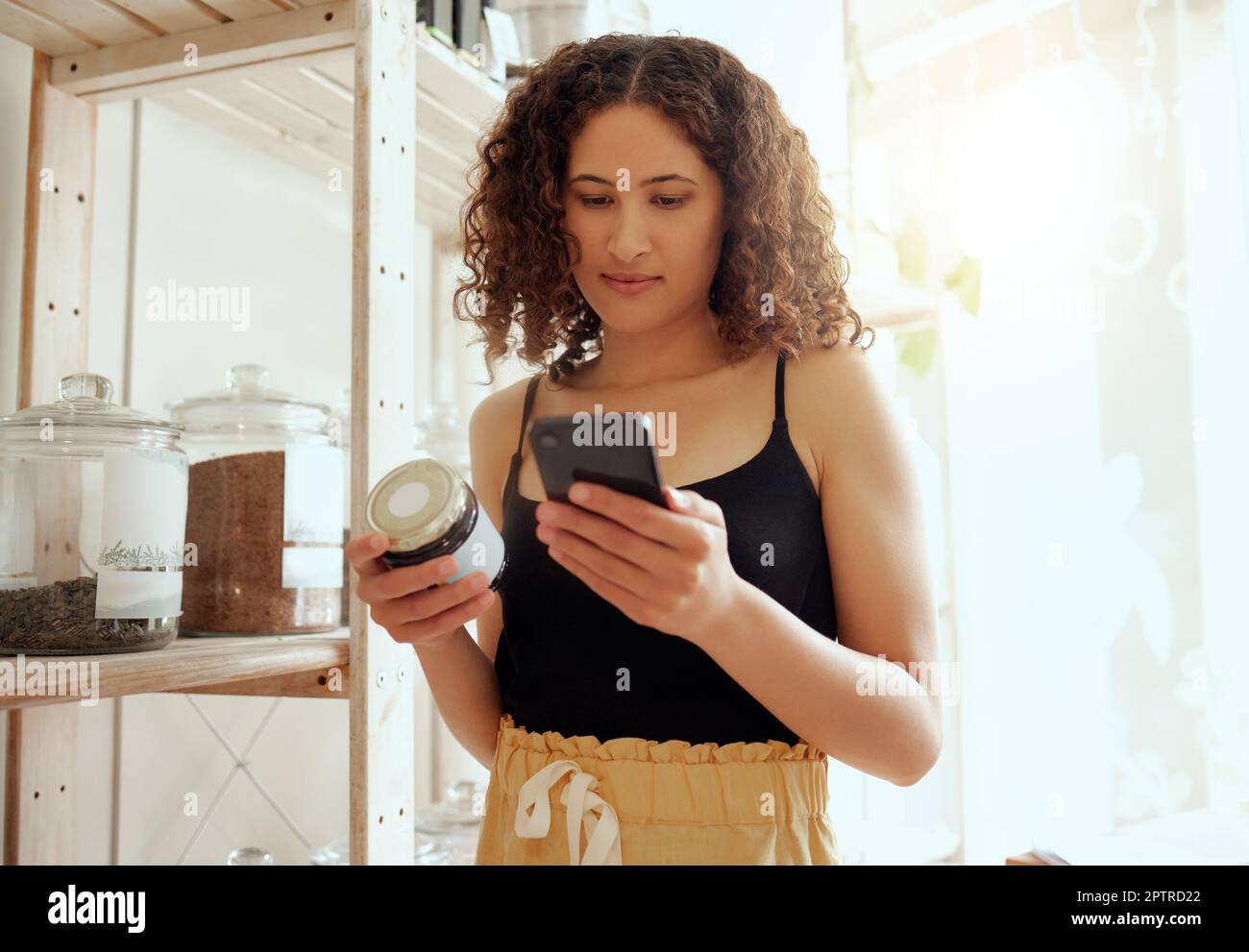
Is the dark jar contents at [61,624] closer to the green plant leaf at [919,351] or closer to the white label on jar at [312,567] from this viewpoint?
the white label on jar at [312,567]

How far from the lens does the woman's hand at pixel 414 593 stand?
604 millimetres

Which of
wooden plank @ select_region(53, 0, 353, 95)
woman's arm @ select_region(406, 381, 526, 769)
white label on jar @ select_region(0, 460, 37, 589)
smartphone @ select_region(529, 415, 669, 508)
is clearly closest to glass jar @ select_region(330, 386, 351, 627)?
woman's arm @ select_region(406, 381, 526, 769)

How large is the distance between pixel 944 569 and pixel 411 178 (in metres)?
1.19

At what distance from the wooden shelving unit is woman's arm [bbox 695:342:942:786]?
1.26 feet

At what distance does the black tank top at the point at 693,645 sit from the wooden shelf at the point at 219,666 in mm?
219

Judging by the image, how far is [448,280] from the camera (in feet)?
5.65

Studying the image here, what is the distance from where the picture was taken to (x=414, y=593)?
25.0 inches

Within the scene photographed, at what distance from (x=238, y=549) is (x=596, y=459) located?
527 mm

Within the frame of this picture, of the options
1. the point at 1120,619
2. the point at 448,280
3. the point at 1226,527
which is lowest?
the point at 1120,619

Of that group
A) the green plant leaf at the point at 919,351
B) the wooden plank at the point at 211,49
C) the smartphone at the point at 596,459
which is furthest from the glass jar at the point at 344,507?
the green plant leaf at the point at 919,351

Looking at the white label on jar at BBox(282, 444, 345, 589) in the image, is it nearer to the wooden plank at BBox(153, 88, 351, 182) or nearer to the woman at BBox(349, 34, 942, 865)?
the woman at BBox(349, 34, 942, 865)
